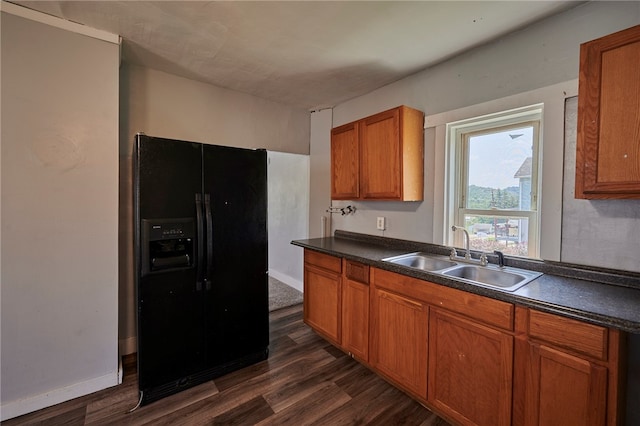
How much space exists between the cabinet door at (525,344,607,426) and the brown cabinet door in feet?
3.47

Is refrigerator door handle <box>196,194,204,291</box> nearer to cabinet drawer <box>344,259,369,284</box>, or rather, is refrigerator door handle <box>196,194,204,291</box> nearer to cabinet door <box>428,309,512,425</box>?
cabinet drawer <box>344,259,369,284</box>

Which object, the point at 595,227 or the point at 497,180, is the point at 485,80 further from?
the point at 595,227

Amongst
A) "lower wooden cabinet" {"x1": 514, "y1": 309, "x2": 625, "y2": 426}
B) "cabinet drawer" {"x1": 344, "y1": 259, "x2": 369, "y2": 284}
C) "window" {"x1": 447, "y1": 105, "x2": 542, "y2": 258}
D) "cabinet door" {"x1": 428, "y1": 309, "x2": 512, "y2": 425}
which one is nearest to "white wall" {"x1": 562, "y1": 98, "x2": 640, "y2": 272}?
"window" {"x1": 447, "y1": 105, "x2": 542, "y2": 258}

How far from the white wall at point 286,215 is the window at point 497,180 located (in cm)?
214

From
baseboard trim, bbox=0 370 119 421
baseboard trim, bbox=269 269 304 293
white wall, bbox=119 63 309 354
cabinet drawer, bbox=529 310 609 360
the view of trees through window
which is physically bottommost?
baseboard trim, bbox=0 370 119 421

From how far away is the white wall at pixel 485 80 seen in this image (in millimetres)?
1626

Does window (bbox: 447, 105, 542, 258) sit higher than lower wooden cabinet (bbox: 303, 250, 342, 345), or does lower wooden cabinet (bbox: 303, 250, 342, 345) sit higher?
window (bbox: 447, 105, 542, 258)

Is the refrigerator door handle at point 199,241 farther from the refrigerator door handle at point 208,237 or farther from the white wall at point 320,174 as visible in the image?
the white wall at point 320,174

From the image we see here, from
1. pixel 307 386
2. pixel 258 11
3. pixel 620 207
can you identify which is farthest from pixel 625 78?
pixel 307 386

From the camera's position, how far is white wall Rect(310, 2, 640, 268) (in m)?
1.63

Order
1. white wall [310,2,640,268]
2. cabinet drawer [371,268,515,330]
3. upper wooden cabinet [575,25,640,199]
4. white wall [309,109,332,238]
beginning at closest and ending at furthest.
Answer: upper wooden cabinet [575,25,640,199] → cabinet drawer [371,268,515,330] → white wall [310,2,640,268] → white wall [309,109,332,238]

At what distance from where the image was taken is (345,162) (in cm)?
284

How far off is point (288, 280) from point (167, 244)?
2637 mm

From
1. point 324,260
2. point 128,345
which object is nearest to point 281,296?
point 324,260
